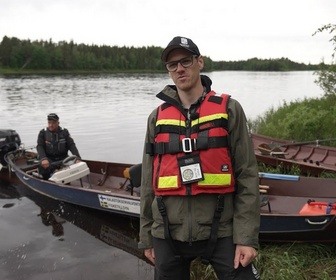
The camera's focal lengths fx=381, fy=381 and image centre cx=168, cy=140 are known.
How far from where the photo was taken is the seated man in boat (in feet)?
29.1

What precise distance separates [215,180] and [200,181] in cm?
9

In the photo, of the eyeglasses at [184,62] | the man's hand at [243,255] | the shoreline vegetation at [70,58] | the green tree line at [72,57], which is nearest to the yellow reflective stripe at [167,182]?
the man's hand at [243,255]

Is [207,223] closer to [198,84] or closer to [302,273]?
[198,84]

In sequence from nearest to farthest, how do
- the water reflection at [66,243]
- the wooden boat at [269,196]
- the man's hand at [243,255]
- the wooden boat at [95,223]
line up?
the man's hand at [243,255] → the wooden boat at [269,196] → the water reflection at [66,243] → the wooden boat at [95,223]

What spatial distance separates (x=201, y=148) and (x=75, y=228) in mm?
5861

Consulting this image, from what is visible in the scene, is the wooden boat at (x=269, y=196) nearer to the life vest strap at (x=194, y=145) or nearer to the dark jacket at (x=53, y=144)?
the dark jacket at (x=53, y=144)

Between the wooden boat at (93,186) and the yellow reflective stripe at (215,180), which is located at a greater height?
the yellow reflective stripe at (215,180)

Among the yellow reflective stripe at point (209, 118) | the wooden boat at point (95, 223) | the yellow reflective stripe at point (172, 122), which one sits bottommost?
the wooden boat at point (95, 223)

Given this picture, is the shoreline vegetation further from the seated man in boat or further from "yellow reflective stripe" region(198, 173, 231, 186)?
"yellow reflective stripe" region(198, 173, 231, 186)

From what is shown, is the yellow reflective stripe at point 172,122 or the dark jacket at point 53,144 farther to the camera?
the dark jacket at point 53,144

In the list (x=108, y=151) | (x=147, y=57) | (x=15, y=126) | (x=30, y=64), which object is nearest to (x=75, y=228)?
(x=108, y=151)

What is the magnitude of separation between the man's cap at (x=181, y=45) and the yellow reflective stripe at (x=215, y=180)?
0.79 metres

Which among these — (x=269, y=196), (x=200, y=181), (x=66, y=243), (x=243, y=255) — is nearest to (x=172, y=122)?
(x=200, y=181)

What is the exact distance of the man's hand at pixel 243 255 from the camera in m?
2.27
